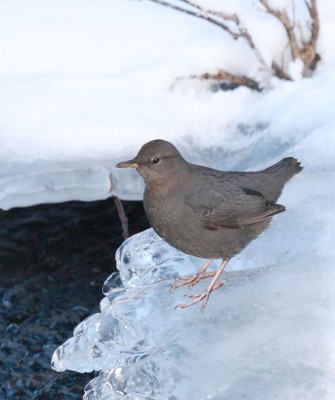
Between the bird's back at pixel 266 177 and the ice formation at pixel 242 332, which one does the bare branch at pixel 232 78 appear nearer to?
the ice formation at pixel 242 332

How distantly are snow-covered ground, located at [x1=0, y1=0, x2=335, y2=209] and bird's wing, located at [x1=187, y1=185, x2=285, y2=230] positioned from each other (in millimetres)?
832

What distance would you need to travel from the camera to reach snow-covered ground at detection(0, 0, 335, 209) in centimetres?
496

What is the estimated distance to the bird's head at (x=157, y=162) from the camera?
12.2 feet

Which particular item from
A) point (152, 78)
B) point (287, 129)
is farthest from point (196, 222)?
point (152, 78)

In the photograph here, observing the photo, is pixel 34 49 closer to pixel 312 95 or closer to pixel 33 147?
pixel 33 147

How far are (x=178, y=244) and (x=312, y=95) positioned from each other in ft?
5.19

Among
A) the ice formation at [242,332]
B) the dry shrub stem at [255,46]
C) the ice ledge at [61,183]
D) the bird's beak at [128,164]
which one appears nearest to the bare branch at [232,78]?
the dry shrub stem at [255,46]

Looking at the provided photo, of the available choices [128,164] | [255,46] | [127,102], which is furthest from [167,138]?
[128,164]

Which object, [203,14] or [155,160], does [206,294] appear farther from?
[203,14]

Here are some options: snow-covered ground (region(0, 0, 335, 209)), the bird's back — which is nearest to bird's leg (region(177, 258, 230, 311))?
the bird's back

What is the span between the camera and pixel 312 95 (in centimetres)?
503

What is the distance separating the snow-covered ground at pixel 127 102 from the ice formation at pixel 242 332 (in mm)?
757

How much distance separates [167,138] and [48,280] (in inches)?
35.2

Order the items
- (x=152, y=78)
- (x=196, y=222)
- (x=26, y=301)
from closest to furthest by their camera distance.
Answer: (x=196, y=222)
(x=26, y=301)
(x=152, y=78)
